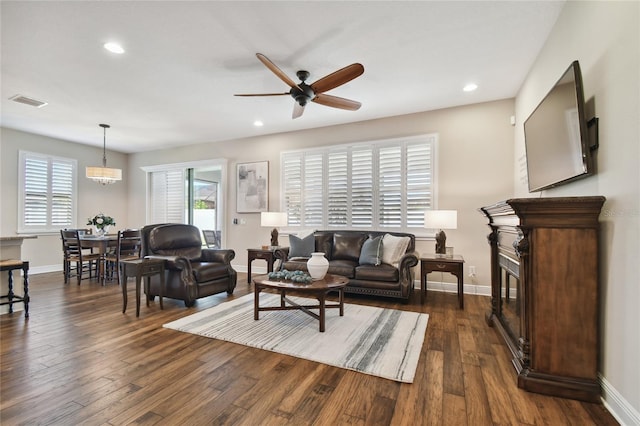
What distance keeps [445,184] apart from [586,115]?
2554 millimetres

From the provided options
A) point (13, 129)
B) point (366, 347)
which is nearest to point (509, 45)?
point (366, 347)

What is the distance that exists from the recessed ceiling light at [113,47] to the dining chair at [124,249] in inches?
132

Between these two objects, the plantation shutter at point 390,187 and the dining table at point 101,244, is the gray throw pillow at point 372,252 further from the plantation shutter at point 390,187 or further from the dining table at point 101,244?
the dining table at point 101,244

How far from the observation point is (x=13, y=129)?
18.7ft

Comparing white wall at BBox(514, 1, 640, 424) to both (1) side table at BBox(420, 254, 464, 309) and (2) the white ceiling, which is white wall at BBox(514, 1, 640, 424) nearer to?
(2) the white ceiling

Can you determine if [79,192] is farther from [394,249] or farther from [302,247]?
[394,249]

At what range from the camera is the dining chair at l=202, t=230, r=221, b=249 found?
8.15 metres

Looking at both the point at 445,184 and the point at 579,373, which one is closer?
the point at 579,373

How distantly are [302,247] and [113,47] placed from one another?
338 centimetres

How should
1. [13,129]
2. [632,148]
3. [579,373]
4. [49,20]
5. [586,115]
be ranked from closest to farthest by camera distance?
1. [632,148]
2. [579,373]
3. [586,115]
4. [49,20]
5. [13,129]

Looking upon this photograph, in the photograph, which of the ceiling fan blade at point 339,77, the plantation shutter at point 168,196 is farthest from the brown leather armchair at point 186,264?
the plantation shutter at point 168,196

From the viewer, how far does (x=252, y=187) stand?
6.12 metres

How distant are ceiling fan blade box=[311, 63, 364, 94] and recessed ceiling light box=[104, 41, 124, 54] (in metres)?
1.94

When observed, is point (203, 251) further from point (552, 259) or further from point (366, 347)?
point (552, 259)
